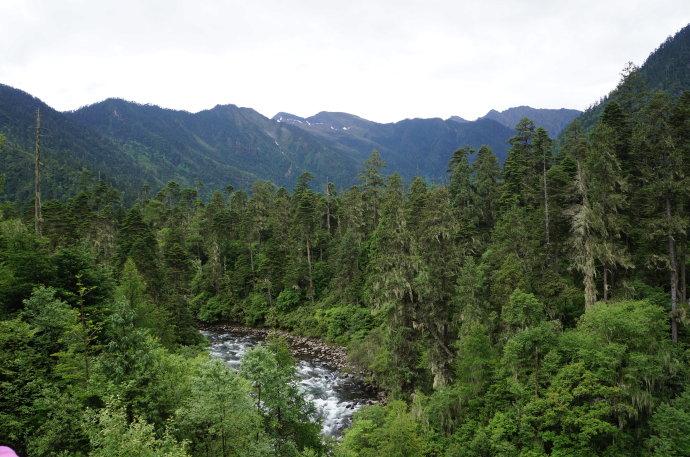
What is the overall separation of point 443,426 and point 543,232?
1744 centimetres

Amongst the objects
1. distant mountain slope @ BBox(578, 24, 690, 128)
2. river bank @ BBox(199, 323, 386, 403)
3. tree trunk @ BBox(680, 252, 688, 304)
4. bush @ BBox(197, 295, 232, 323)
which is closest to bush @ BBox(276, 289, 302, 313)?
river bank @ BBox(199, 323, 386, 403)

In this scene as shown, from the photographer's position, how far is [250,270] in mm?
67750

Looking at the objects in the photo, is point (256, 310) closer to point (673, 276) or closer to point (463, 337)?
point (463, 337)

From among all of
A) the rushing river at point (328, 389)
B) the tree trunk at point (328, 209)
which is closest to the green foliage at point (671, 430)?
the rushing river at point (328, 389)

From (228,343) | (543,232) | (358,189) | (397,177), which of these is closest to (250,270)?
(228,343)

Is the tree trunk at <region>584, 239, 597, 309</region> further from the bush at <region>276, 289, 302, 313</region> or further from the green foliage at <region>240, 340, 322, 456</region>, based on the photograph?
the bush at <region>276, 289, 302, 313</region>

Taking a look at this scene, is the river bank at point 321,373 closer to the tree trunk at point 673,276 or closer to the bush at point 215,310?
the bush at point 215,310

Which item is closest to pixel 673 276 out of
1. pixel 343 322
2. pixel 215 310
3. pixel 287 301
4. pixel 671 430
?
pixel 671 430

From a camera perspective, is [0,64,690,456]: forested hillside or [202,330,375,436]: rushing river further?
[202,330,375,436]: rushing river

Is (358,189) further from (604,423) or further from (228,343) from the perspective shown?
(604,423)

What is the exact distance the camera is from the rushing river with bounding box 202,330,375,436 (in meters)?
33.3

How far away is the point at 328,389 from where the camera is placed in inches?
1548

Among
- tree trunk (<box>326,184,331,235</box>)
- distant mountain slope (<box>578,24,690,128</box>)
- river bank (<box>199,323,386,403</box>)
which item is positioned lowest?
river bank (<box>199,323,386,403</box>)

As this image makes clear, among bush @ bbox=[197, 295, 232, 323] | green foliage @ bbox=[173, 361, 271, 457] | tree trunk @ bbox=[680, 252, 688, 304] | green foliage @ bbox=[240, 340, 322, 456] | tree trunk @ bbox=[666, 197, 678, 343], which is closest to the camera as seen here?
green foliage @ bbox=[173, 361, 271, 457]
